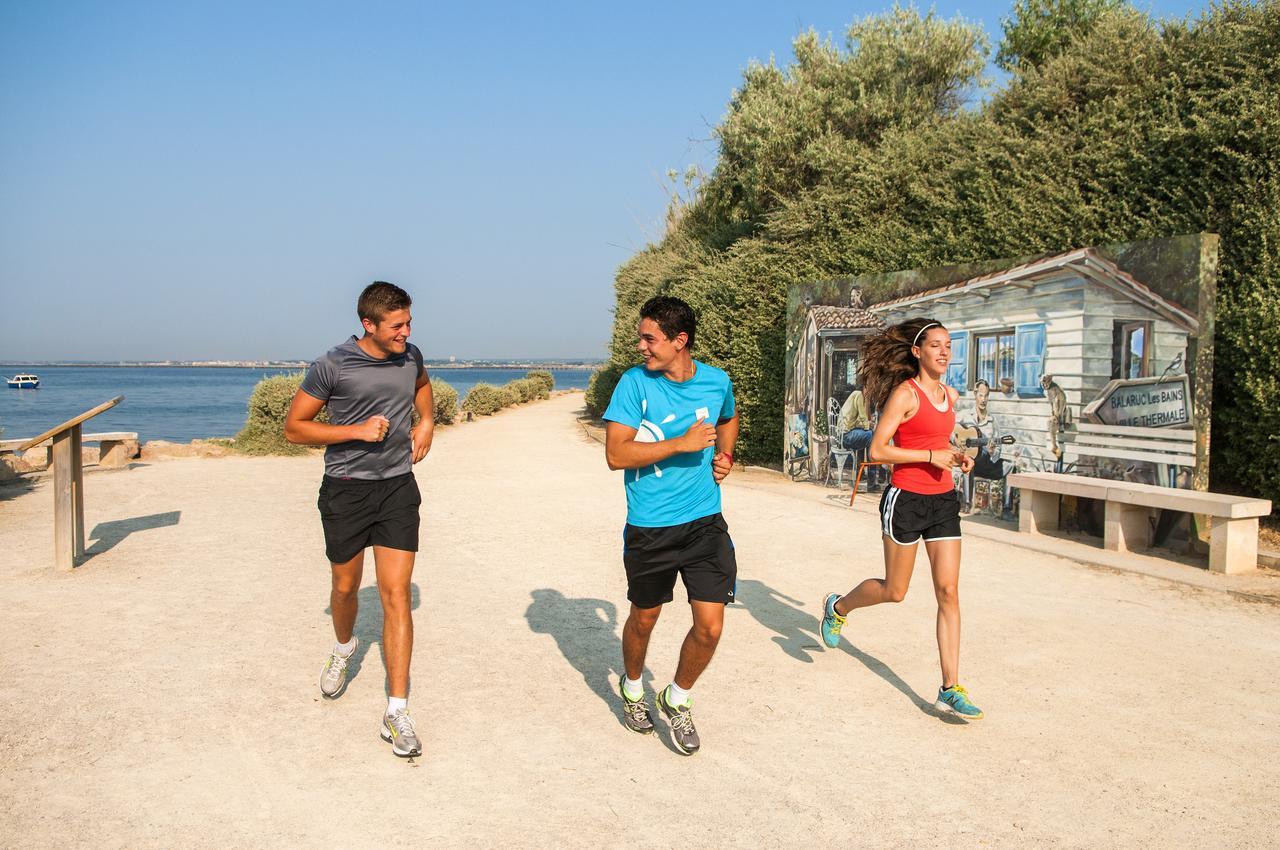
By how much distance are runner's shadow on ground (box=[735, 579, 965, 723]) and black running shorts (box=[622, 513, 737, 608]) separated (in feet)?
4.90

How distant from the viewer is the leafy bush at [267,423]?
18.5m

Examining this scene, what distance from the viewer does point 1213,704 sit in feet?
15.5

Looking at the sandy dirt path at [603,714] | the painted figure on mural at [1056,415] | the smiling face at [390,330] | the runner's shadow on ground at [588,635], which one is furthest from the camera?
the painted figure on mural at [1056,415]

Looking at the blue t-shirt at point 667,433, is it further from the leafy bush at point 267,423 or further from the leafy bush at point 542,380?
the leafy bush at point 542,380

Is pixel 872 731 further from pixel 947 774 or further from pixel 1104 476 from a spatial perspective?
pixel 1104 476

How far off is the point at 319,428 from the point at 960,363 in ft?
27.8

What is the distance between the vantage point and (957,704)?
447 centimetres

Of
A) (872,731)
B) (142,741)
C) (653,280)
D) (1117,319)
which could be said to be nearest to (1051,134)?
(1117,319)

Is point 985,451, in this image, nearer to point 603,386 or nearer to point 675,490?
point 675,490

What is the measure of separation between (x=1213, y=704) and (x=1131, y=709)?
0.48 m

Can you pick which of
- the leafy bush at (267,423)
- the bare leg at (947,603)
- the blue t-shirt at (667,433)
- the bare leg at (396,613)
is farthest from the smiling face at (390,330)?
the leafy bush at (267,423)

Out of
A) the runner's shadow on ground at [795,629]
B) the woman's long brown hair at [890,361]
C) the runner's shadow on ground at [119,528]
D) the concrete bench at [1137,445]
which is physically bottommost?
the runner's shadow on ground at [119,528]

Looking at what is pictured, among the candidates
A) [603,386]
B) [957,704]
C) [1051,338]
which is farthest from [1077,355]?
[603,386]

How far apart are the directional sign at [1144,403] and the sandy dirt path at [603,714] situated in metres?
1.78
